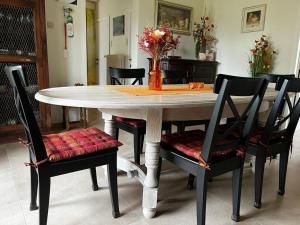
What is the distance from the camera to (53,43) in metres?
3.21

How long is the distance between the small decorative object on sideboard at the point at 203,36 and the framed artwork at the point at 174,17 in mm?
196

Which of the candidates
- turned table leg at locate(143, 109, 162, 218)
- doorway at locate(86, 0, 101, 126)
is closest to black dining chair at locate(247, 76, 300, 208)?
turned table leg at locate(143, 109, 162, 218)

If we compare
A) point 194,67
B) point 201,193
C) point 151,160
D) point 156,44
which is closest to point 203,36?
point 194,67

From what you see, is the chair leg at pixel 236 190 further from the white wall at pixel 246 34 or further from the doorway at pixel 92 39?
the doorway at pixel 92 39

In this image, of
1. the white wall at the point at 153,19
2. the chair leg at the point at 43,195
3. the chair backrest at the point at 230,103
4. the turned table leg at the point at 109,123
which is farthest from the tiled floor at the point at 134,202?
the white wall at the point at 153,19

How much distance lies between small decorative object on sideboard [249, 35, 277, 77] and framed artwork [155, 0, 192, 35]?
140 cm

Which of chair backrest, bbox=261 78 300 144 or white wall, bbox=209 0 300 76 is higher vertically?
white wall, bbox=209 0 300 76

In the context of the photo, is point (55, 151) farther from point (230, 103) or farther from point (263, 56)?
point (263, 56)

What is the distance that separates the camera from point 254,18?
4.00 meters

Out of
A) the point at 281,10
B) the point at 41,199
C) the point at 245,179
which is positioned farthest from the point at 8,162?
the point at 281,10

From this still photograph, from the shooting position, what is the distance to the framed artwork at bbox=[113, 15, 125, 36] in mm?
5029

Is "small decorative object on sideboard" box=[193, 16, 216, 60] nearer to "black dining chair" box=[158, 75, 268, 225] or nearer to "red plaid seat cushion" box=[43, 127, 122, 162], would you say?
"black dining chair" box=[158, 75, 268, 225]

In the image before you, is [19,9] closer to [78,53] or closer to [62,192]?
[78,53]

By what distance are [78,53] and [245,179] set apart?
2.70m
